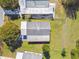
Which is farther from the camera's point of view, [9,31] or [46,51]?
[46,51]

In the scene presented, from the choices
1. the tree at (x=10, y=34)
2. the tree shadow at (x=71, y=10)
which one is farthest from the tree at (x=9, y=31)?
the tree shadow at (x=71, y=10)

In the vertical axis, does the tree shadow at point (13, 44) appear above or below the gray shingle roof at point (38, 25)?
below

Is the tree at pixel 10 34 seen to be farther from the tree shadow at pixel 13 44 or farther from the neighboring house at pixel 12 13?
the neighboring house at pixel 12 13

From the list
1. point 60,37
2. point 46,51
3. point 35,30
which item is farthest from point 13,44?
point 60,37

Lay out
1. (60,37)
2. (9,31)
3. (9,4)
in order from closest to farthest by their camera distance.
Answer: (9,31), (9,4), (60,37)

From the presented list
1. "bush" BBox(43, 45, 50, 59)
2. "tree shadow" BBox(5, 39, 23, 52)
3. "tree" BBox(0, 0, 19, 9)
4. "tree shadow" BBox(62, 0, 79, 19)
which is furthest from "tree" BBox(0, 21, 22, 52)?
"tree shadow" BBox(62, 0, 79, 19)

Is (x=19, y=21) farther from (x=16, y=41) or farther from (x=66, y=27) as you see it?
(x=66, y=27)

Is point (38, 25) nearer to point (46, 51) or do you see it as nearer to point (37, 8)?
point (37, 8)
